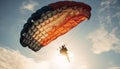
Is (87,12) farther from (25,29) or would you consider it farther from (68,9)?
(25,29)

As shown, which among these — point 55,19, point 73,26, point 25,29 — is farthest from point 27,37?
point 73,26

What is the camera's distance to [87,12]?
26391mm

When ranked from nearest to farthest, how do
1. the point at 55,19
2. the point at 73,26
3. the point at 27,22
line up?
1. the point at 27,22
2. the point at 55,19
3. the point at 73,26

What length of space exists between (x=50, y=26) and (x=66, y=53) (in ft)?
9.68

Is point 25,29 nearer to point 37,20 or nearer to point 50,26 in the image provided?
point 37,20

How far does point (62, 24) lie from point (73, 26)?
1.10 metres

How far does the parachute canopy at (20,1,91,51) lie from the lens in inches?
985

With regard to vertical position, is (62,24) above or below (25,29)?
above

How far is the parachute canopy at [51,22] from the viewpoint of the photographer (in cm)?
2502

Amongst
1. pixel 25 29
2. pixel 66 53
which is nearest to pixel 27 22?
pixel 25 29

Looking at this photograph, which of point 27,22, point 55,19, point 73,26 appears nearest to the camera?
point 27,22

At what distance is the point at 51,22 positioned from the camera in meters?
26.8

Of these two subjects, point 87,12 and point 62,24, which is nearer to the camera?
point 87,12

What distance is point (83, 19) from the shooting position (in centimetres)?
2752
